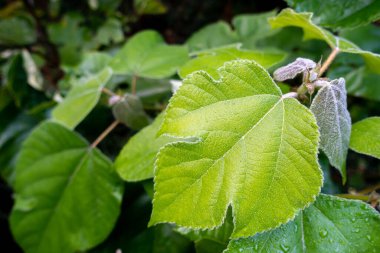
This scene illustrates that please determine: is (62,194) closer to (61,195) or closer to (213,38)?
(61,195)

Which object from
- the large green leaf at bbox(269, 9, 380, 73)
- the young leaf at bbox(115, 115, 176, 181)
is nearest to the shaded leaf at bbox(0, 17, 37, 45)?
the young leaf at bbox(115, 115, 176, 181)

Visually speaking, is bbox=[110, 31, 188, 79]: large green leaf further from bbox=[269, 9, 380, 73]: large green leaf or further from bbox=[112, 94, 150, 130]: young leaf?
bbox=[269, 9, 380, 73]: large green leaf

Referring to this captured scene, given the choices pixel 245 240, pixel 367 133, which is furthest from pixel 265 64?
pixel 245 240

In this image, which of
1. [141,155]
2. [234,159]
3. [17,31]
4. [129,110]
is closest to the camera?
[234,159]

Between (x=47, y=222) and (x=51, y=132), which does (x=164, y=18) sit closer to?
(x=51, y=132)

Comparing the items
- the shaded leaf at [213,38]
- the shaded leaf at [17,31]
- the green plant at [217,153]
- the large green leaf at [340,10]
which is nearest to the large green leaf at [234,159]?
the green plant at [217,153]


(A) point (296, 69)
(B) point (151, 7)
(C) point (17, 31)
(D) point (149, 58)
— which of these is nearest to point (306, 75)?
(A) point (296, 69)
